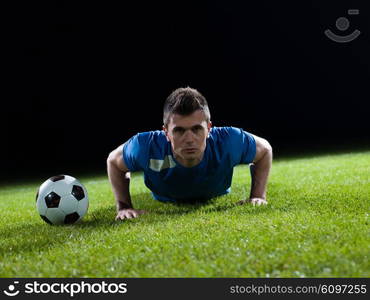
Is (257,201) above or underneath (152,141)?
underneath

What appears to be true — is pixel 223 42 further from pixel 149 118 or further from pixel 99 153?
pixel 99 153

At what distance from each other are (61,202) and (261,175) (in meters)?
1.86

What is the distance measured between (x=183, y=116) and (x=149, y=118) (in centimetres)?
1480

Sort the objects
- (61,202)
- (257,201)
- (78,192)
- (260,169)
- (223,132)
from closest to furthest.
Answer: (61,202) → (78,192) → (257,201) → (223,132) → (260,169)

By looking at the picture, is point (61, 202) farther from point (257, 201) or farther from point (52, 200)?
point (257, 201)

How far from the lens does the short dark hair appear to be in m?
3.50

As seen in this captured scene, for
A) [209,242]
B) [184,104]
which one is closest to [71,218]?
[184,104]

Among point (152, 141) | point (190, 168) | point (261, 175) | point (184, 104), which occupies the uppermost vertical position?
point (184, 104)

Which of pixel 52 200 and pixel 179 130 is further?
pixel 52 200

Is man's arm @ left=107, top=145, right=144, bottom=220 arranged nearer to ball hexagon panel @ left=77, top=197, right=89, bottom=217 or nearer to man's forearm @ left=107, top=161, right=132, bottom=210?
man's forearm @ left=107, top=161, right=132, bottom=210

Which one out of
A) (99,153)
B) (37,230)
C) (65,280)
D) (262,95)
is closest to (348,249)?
(65,280)

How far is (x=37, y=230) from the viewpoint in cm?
357

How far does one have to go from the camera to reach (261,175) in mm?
4234

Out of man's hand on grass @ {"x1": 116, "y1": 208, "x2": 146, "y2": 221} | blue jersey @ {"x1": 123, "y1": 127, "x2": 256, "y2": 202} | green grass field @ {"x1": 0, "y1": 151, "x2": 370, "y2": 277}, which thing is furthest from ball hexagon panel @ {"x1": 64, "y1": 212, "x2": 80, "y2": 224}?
blue jersey @ {"x1": 123, "y1": 127, "x2": 256, "y2": 202}
